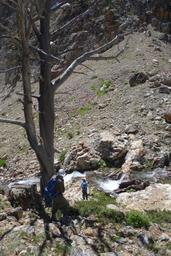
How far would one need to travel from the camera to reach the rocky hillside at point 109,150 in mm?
8773

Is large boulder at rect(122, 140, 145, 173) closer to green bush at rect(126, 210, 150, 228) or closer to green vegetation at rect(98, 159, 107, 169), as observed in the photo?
green vegetation at rect(98, 159, 107, 169)

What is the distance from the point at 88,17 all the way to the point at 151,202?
2643 centimetres

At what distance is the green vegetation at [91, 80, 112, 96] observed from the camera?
28.6 meters

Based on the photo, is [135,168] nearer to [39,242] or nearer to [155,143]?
[155,143]

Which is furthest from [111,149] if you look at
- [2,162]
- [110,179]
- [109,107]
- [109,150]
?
[2,162]

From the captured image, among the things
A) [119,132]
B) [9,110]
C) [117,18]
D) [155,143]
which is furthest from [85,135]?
[117,18]

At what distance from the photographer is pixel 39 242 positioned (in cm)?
838

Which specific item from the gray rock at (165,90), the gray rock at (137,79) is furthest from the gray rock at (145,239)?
the gray rock at (137,79)

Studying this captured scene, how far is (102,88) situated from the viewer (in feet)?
95.1

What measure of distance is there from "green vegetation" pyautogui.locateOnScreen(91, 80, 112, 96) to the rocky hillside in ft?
0.30

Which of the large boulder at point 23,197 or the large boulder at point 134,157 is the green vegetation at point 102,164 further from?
the large boulder at point 23,197

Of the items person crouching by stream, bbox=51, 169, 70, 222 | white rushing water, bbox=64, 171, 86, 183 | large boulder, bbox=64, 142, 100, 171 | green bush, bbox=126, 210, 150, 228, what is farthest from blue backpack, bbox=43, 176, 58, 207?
large boulder, bbox=64, 142, 100, 171

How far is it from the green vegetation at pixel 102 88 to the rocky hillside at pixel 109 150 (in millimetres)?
90

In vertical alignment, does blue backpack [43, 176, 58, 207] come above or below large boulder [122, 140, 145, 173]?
above
